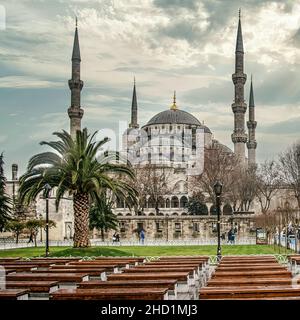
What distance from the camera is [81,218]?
22875 mm

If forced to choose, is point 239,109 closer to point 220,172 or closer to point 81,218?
point 220,172

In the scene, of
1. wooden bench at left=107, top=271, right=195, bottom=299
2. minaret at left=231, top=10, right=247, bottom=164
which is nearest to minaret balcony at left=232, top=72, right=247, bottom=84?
minaret at left=231, top=10, right=247, bottom=164

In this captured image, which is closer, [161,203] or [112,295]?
[112,295]

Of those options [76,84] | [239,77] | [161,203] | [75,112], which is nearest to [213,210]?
[161,203]

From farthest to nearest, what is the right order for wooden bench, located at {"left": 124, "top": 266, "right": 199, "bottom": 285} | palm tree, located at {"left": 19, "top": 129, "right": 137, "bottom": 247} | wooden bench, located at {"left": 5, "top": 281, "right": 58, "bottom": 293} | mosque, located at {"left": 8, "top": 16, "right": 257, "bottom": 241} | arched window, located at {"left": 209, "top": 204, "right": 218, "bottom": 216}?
arched window, located at {"left": 209, "top": 204, "right": 218, "bottom": 216}, mosque, located at {"left": 8, "top": 16, "right": 257, "bottom": 241}, palm tree, located at {"left": 19, "top": 129, "right": 137, "bottom": 247}, wooden bench, located at {"left": 124, "top": 266, "right": 199, "bottom": 285}, wooden bench, located at {"left": 5, "top": 281, "right": 58, "bottom": 293}

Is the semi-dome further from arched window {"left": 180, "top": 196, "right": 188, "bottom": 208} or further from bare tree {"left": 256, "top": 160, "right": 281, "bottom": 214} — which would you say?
bare tree {"left": 256, "top": 160, "right": 281, "bottom": 214}

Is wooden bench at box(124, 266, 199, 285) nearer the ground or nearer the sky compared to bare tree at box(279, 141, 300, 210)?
nearer the ground

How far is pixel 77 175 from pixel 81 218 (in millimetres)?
2124

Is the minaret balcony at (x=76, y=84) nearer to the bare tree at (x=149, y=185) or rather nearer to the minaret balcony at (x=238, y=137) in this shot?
the bare tree at (x=149, y=185)

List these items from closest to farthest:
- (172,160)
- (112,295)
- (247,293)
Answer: (112,295) → (247,293) → (172,160)

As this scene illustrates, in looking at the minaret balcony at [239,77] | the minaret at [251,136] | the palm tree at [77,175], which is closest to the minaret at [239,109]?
the minaret balcony at [239,77]

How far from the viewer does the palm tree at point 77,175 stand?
2227 cm

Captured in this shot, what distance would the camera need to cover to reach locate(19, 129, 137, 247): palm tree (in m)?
22.3
